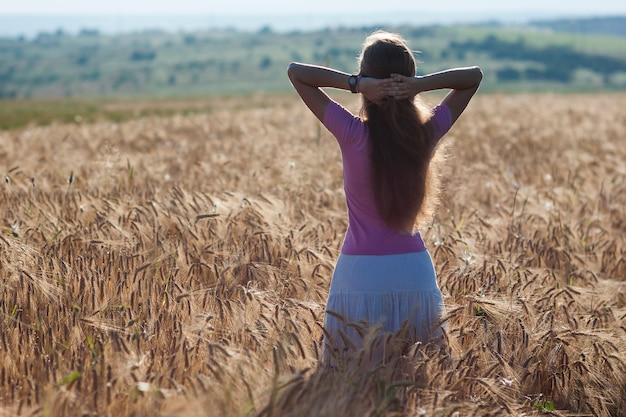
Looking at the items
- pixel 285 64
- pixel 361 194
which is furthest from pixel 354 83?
pixel 285 64

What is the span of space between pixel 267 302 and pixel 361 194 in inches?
23.1

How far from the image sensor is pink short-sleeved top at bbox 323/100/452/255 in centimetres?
323

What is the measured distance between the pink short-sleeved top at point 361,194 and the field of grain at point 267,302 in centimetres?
35

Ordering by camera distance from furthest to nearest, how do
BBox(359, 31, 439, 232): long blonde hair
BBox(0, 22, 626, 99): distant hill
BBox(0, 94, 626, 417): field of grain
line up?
BBox(0, 22, 626, 99): distant hill < BBox(359, 31, 439, 232): long blonde hair < BBox(0, 94, 626, 417): field of grain

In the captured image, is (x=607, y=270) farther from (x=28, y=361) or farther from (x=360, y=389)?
(x=28, y=361)

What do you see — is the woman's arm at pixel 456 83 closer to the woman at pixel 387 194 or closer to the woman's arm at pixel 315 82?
the woman at pixel 387 194

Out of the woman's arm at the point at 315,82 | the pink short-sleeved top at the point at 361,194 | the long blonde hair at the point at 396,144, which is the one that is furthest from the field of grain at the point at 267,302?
the woman's arm at the point at 315,82

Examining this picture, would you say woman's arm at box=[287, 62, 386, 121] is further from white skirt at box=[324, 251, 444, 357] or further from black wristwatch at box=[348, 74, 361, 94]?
white skirt at box=[324, 251, 444, 357]

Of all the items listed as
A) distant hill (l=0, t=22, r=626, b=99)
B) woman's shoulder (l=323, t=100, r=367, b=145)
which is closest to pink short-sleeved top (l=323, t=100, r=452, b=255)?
woman's shoulder (l=323, t=100, r=367, b=145)

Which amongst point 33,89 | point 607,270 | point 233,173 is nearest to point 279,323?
point 607,270

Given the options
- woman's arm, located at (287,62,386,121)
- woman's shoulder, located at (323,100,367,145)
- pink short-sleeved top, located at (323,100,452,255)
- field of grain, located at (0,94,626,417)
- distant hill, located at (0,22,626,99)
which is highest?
woman's arm, located at (287,62,386,121)

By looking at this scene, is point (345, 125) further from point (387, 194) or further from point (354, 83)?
point (387, 194)

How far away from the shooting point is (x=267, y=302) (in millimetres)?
3250

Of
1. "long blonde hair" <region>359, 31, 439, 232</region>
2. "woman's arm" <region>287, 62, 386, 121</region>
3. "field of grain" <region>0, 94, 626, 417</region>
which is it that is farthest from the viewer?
"woman's arm" <region>287, 62, 386, 121</region>
